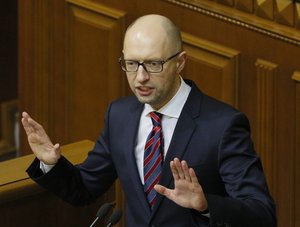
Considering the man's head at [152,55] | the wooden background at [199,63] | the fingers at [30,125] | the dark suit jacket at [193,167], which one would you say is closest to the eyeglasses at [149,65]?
the man's head at [152,55]

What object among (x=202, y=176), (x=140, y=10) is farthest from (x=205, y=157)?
(x=140, y=10)

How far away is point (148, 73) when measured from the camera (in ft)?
8.03

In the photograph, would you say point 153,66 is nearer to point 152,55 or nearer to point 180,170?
point 152,55

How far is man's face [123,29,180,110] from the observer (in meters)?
2.44

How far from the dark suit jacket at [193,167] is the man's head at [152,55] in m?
0.09

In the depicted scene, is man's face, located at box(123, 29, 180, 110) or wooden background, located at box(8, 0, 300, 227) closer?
man's face, located at box(123, 29, 180, 110)

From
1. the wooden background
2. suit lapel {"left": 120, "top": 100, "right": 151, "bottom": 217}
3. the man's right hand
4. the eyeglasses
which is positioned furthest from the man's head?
the wooden background

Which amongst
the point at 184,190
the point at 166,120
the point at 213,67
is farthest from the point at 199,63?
the point at 184,190

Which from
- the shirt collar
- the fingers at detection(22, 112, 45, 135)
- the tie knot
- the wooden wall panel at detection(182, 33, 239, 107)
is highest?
the shirt collar

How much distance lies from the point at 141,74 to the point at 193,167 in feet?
0.75

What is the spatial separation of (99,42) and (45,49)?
0.69ft

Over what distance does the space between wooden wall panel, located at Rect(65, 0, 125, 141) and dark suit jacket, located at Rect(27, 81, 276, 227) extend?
925 millimetres

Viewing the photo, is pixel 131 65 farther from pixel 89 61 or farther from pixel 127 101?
pixel 89 61

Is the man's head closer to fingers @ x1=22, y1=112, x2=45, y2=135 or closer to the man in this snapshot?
the man
